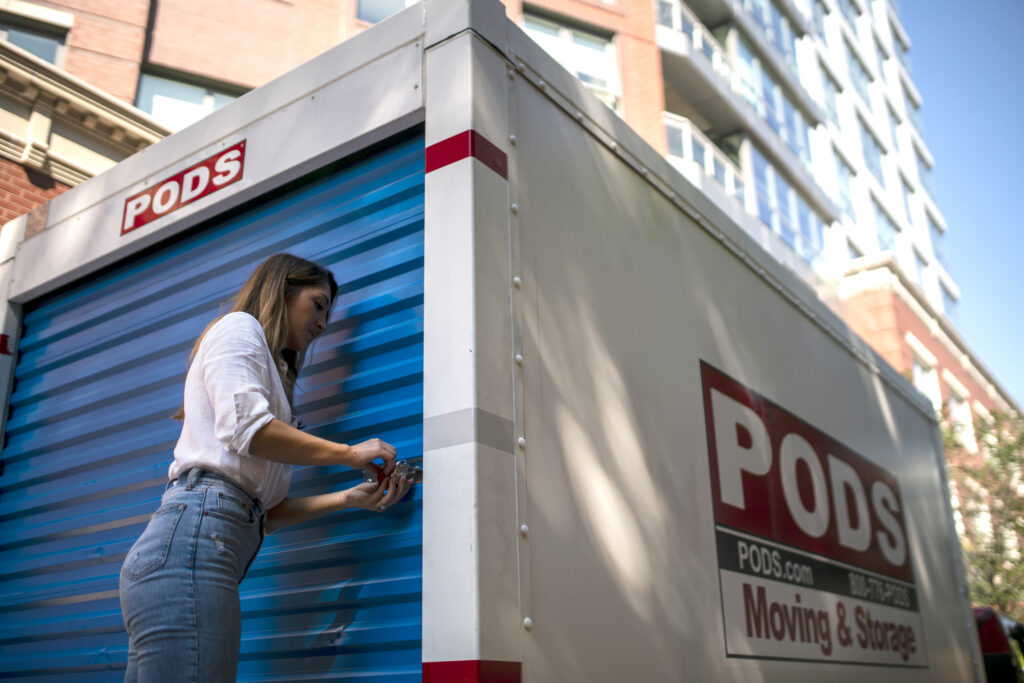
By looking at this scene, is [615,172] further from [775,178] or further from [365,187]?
[775,178]

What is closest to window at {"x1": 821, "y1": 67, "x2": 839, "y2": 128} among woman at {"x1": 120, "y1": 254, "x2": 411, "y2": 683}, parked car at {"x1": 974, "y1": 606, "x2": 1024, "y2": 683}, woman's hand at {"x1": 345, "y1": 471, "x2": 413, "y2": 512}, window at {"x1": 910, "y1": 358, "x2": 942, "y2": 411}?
window at {"x1": 910, "y1": 358, "x2": 942, "y2": 411}

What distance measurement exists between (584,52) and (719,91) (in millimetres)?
2993

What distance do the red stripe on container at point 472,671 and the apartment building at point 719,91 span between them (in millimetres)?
8465

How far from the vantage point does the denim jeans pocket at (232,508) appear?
2.15 meters

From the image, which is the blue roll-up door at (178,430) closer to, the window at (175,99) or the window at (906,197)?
the window at (175,99)

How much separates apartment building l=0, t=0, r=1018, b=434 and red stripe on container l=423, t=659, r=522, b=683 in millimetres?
8465

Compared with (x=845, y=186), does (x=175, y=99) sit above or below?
below

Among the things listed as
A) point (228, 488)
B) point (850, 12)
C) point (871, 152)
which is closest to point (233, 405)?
point (228, 488)

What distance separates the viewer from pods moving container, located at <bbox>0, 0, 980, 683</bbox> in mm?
2301

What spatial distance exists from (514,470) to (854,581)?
272 cm

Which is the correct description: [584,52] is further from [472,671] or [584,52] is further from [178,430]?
[472,671]

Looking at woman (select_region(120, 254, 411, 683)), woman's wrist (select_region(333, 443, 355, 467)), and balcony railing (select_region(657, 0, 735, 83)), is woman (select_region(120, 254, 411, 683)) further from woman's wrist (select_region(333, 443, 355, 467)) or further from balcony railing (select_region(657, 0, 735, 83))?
→ balcony railing (select_region(657, 0, 735, 83))

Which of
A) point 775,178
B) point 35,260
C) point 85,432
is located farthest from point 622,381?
point 775,178

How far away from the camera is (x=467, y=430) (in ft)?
7.22
